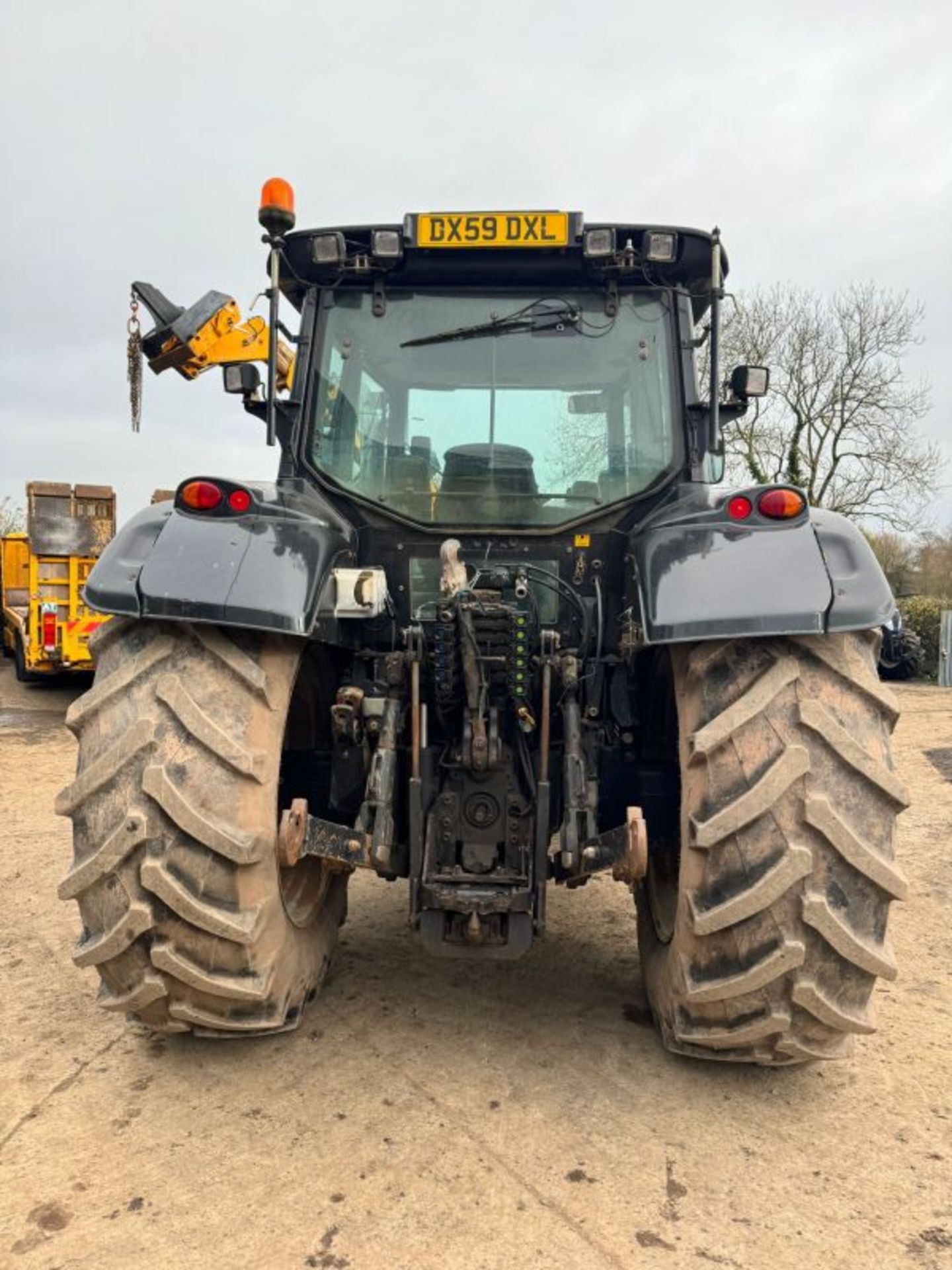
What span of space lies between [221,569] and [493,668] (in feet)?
2.70

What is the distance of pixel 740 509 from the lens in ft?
8.79

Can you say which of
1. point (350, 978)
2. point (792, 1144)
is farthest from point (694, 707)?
point (350, 978)

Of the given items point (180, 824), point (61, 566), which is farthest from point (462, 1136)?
point (61, 566)

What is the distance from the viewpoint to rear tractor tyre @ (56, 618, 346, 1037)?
8.22ft

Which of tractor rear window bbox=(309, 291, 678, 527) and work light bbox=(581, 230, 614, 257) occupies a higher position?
work light bbox=(581, 230, 614, 257)

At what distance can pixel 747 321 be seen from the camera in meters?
25.2

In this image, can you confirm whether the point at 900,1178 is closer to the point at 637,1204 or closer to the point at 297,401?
the point at 637,1204

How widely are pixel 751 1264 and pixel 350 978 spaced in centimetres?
186

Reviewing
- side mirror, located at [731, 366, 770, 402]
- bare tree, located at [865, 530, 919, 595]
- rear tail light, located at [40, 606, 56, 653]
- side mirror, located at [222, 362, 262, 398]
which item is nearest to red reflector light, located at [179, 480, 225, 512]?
side mirror, located at [222, 362, 262, 398]

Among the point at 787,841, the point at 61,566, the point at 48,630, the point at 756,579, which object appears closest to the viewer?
the point at 787,841

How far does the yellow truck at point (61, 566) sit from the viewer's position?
12039 millimetres

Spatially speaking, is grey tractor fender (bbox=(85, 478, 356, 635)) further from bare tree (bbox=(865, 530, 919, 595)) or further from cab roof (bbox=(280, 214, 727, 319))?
bare tree (bbox=(865, 530, 919, 595))

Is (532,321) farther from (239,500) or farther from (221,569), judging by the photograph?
(221,569)

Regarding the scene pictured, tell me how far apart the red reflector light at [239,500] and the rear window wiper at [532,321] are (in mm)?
1138
